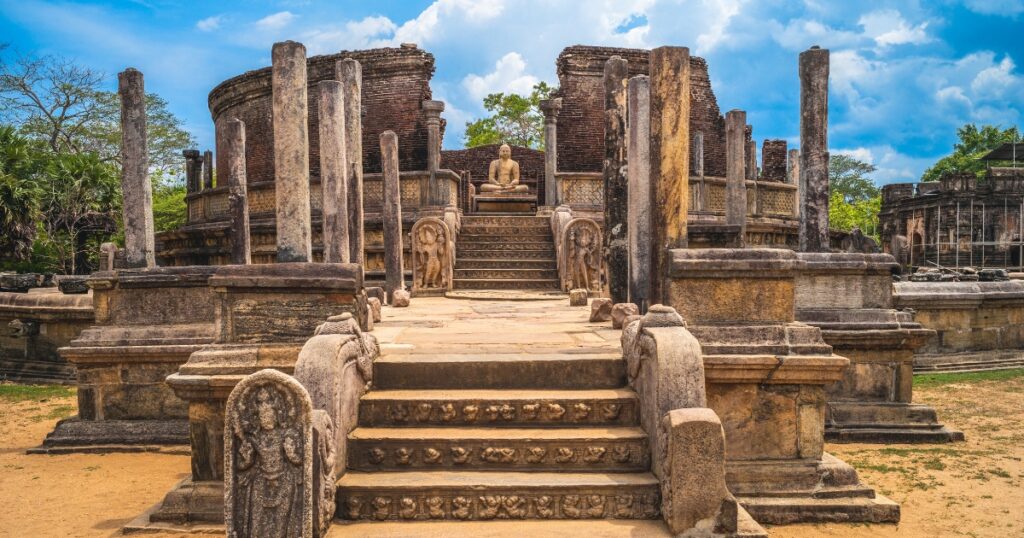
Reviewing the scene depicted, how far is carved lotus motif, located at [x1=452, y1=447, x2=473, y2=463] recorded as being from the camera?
4.29m

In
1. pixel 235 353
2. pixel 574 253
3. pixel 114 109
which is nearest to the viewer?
pixel 235 353

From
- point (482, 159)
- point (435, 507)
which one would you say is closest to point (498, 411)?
point (435, 507)

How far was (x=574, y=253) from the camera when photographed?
40.4 feet

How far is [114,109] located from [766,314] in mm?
33412

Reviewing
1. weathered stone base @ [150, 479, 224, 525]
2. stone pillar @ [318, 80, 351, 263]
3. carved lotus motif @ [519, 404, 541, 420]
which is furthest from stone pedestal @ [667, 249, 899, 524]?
stone pillar @ [318, 80, 351, 263]

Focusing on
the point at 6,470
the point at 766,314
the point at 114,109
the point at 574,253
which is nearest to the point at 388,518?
the point at 766,314

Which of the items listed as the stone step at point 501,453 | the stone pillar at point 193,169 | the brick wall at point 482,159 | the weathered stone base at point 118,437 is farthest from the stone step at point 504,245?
the stone pillar at point 193,169

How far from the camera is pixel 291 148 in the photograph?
6.29 m

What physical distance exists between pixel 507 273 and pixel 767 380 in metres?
9.14

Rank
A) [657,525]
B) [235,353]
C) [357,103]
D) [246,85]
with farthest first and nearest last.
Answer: [246,85] < [357,103] < [235,353] < [657,525]

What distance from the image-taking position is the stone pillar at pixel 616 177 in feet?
27.6

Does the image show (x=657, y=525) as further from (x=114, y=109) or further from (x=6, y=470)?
(x=114, y=109)

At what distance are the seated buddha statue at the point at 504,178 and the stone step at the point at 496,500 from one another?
15897 mm

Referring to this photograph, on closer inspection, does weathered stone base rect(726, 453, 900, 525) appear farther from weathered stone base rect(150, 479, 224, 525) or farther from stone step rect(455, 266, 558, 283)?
stone step rect(455, 266, 558, 283)
